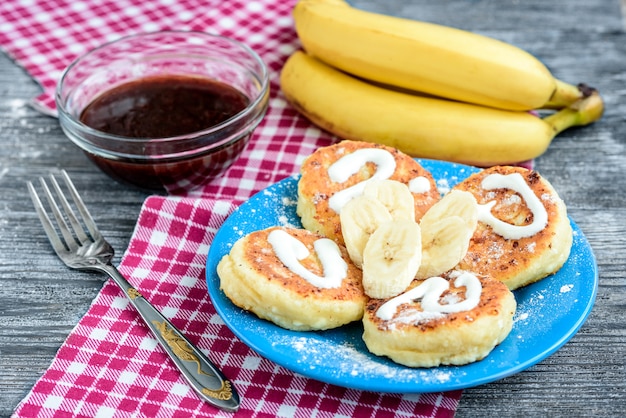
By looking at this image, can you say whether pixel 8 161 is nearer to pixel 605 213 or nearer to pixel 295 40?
pixel 295 40

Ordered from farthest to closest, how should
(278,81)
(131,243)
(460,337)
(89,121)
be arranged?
(278,81) → (89,121) → (131,243) → (460,337)

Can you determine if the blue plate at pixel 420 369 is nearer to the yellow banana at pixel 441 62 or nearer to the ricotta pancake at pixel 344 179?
the ricotta pancake at pixel 344 179

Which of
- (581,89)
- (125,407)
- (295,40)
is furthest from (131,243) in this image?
(581,89)

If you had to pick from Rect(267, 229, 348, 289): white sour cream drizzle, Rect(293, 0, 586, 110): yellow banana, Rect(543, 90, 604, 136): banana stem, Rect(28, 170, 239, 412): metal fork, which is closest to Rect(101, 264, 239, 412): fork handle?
Rect(28, 170, 239, 412): metal fork

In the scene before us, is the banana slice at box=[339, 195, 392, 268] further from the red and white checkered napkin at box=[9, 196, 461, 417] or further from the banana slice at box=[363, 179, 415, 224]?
the red and white checkered napkin at box=[9, 196, 461, 417]

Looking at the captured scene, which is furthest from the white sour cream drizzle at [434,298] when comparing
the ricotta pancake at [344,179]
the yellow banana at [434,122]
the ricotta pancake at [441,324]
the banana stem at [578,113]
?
the banana stem at [578,113]

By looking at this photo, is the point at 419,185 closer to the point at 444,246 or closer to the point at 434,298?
the point at 444,246

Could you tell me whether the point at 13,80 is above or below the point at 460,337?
below

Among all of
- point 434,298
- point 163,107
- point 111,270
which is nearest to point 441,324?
point 434,298
